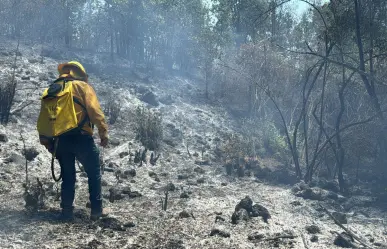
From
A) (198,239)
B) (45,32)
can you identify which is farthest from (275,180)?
(45,32)

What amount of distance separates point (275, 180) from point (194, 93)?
1312cm

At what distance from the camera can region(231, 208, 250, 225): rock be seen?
15.4 ft

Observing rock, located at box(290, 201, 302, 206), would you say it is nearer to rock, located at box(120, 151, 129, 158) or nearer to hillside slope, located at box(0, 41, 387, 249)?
hillside slope, located at box(0, 41, 387, 249)

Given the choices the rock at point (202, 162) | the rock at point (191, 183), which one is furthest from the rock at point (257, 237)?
the rock at point (202, 162)

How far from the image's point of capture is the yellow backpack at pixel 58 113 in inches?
143

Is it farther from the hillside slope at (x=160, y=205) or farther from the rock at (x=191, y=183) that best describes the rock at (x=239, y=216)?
the rock at (x=191, y=183)

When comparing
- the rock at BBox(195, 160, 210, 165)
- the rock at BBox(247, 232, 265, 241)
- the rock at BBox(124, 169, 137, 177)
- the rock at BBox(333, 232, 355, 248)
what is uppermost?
the rock at BBox(195, 160, 210, 165)

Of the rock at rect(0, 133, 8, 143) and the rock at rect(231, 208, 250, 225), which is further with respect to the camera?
the rock at rect(0, 133, 8, 143)

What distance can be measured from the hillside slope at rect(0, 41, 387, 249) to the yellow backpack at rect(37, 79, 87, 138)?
2.43ft

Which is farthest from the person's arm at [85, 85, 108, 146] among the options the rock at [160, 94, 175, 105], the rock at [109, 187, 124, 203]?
the rock at [160, 94, 175, 105]

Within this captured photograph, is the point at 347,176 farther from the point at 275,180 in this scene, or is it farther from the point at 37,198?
the point at 37,198

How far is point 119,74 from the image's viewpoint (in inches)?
773

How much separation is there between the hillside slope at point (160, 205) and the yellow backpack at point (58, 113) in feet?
2.43

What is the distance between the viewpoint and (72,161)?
3936 millimetres
